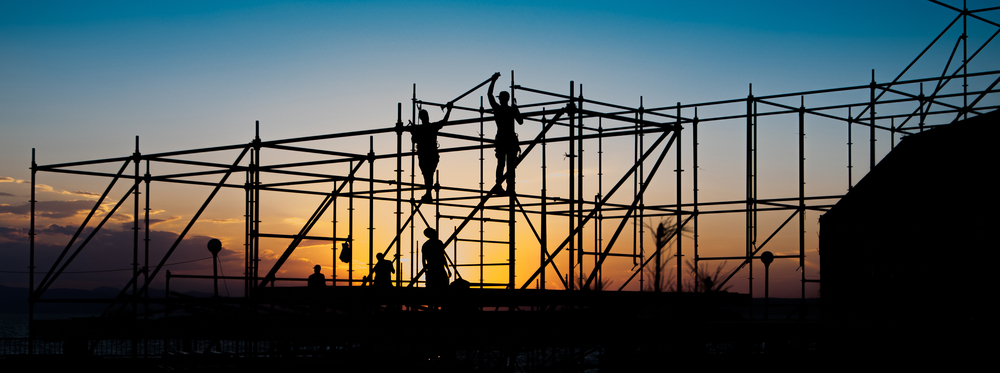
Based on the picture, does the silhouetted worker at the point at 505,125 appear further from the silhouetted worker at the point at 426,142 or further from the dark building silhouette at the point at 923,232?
the dark building silhouette at the point at 923,232

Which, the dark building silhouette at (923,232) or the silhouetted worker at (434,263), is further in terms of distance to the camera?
the dark building silhouette at (923,232)

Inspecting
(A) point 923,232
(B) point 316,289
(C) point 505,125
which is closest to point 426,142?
(C) point 505,125

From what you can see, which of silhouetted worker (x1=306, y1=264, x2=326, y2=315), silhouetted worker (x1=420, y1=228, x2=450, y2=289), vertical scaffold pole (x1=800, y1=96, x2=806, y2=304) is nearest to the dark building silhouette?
vertical scaffold pole (x1=800, y1=96, x2=806, y2=304)

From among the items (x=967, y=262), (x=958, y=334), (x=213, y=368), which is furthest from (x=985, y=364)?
(x=213, y=368)

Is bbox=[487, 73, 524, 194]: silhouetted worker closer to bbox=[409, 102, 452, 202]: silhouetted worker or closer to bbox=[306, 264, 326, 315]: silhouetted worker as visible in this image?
bbox=[409, 102, 452, 202]: silhouetted worker

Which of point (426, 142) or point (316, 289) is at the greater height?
point (426, 142)

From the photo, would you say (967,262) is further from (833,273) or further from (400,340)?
(400,340)

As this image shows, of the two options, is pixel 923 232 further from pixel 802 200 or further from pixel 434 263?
pixel 434 263

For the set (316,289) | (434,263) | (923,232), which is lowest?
(316,289)

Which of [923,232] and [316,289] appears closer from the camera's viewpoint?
[316,289]

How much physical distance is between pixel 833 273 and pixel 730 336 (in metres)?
10.5

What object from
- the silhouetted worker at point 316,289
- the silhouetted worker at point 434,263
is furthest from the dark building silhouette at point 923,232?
the silhouetted worker at point 316,289

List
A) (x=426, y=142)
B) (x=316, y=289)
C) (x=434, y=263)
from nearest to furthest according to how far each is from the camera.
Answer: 1. (x=434, y=263)
2. (x=316, y=289)
3. (x=426, y=142)

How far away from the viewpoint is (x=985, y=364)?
45.3 feet
